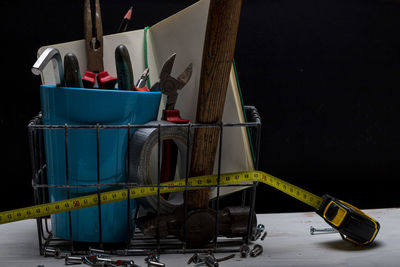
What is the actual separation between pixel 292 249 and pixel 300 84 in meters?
0.42

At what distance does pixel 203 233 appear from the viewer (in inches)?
29.3

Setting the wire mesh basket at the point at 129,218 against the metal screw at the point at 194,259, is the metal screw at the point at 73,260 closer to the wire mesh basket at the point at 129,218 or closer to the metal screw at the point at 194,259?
the wire mesh basket at the point at 129,218

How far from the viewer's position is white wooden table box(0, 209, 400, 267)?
27.8 inches

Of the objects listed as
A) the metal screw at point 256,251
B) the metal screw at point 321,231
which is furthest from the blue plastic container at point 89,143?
the metal screw at point 321,231

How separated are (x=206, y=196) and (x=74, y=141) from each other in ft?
0.68

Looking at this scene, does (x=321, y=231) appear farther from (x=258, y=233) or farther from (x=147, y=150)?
(x=147, y=150)

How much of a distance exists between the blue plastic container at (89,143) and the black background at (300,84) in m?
0.34

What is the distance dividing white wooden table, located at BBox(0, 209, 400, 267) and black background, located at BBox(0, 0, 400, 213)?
0.21 m

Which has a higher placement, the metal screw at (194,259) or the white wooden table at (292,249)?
the metal screw at (194,259)

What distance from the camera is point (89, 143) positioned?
696 mm

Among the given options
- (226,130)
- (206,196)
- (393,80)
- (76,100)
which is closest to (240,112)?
(226,130)

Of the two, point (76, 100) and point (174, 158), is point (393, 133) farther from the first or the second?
point (76, 100)

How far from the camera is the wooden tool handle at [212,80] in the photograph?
0.67m

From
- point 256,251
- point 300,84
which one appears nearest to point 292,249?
point 256,251
